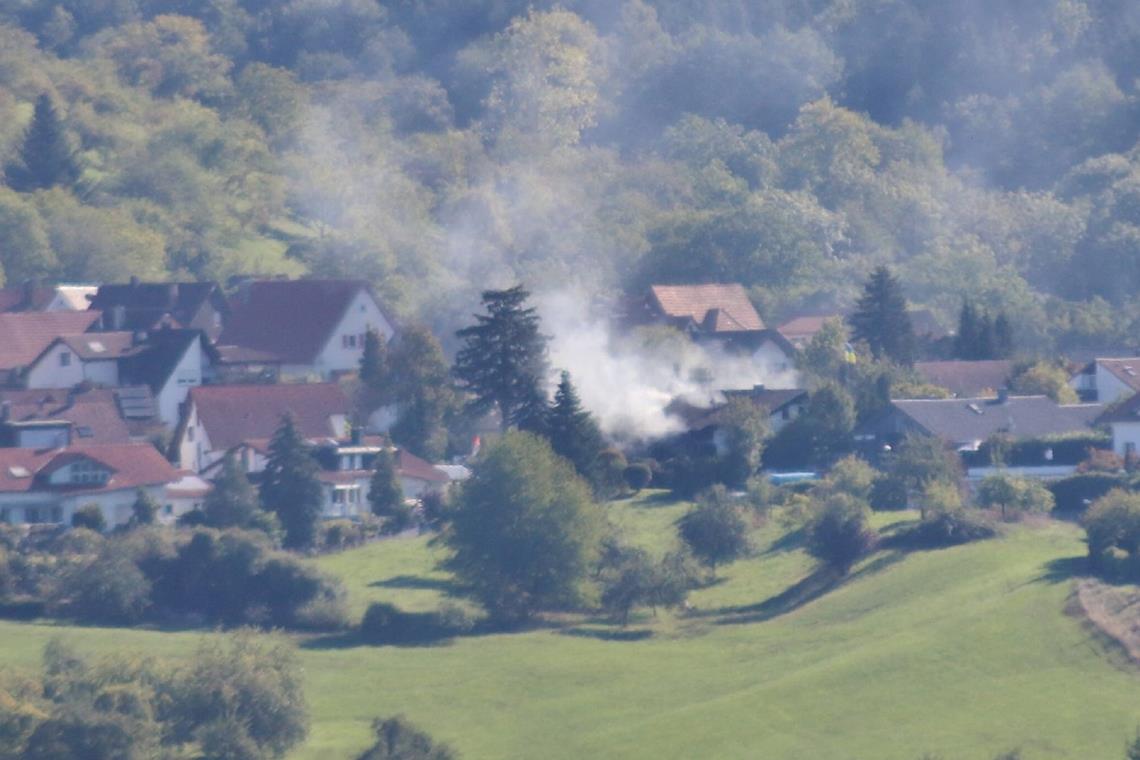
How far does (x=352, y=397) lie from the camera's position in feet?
220

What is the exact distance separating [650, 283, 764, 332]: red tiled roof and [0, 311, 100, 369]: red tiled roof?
59.9 ft

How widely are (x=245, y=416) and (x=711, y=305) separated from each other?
24612 mm

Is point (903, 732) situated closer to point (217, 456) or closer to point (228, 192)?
point (217, 456)

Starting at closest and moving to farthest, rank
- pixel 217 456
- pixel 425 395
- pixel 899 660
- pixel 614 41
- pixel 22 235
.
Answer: pixel 899 660 → pixel 217 456 → pixel 425 395 → pixel 22 235 → pixel 614 41

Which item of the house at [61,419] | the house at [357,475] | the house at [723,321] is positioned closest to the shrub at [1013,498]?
the house at [357,475]

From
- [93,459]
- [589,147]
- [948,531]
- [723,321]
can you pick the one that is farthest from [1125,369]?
[589,147]

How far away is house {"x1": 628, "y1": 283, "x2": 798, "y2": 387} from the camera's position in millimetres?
74750

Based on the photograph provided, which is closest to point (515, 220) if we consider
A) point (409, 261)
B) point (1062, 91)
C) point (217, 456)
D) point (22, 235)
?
point (409, 261)

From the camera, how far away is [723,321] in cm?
8188

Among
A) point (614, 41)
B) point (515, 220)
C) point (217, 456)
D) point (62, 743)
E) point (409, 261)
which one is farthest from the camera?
point (614, 41)

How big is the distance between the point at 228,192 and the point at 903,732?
204 feet

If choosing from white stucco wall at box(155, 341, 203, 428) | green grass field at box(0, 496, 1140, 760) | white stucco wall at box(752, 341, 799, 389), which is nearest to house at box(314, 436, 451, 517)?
green grass field at box(0, 496, 1140, 760)

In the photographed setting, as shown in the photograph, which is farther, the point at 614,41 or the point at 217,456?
the point at 614,41

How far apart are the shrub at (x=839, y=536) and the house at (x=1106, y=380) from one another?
18.3 meters
